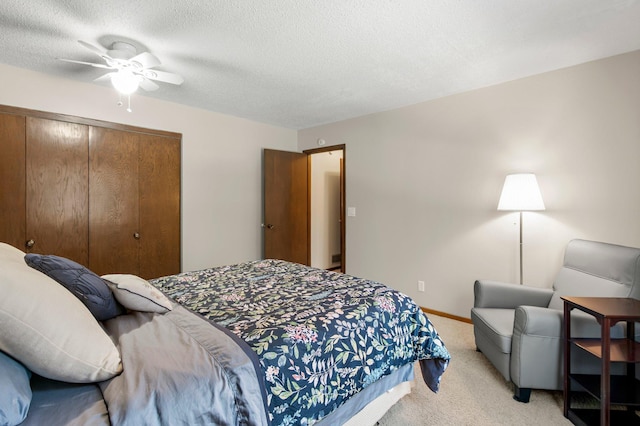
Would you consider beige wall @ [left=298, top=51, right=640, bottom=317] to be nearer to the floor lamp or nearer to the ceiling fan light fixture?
the floor lamp

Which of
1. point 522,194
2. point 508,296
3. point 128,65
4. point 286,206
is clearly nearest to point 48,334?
point 128,65

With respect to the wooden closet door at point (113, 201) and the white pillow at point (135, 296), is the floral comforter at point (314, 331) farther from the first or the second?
the wooden closet door at point (113, 201)

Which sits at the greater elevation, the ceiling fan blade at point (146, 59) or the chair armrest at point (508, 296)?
the ceiling fan blade at point (146, 59)

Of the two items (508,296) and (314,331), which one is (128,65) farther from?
(508,296)

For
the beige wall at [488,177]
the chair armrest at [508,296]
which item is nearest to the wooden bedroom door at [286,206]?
the beige wall at [488,177]

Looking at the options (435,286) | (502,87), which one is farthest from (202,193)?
(502,87)

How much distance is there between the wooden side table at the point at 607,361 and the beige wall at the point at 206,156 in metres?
3.56

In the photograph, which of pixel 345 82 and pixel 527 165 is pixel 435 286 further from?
pixel 345 82

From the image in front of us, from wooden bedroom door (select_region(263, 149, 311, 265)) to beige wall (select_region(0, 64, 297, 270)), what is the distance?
18 centimetres

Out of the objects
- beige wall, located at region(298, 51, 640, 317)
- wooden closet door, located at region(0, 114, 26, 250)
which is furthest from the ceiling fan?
beige wall, located at region(298, 51, 640, 317)

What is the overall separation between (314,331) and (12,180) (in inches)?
121

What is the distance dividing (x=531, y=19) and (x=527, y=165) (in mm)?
1314

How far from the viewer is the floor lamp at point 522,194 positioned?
2.49 metres

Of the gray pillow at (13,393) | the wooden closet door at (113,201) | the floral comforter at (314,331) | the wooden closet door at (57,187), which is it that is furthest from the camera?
the wooden closet door at (113,201)
